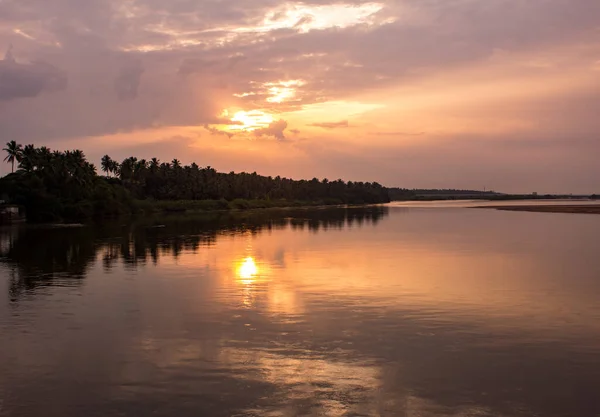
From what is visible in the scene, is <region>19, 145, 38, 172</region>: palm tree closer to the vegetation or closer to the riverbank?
the vegetation

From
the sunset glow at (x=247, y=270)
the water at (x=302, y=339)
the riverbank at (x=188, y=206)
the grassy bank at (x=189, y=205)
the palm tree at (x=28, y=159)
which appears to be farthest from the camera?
the grassy bank at (x=189, y=205)

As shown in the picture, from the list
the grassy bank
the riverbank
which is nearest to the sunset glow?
the riverbank

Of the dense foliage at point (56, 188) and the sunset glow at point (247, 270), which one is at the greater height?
the dense foliage at point (56, 188)

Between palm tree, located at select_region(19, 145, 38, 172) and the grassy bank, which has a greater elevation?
palm tree, located at select_region(19, 145, 38, 172)

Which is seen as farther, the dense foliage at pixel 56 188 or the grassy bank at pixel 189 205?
the grassy bank at pixel 189 205

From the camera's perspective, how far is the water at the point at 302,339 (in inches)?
519

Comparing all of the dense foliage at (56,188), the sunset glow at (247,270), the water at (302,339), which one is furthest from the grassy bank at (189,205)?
the water at (302,339)

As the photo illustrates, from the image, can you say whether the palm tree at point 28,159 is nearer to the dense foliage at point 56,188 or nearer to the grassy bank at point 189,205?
the dense foliage at point 56,188

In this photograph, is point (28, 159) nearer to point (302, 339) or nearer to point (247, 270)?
point (247, 270)

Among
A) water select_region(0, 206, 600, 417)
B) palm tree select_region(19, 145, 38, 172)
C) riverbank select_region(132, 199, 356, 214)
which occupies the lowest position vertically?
water select_region(0, 206, 600, 417)

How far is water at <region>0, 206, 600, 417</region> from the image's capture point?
13172 mm

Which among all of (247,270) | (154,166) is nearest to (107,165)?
(154,166)

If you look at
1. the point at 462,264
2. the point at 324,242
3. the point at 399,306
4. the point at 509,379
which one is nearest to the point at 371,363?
the point at 509,379

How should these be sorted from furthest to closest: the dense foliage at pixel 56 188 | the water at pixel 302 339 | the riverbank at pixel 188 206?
the riverbank at pixel 188 206
the dense foliage at pixel 56 188
the water at pixel 302 339
